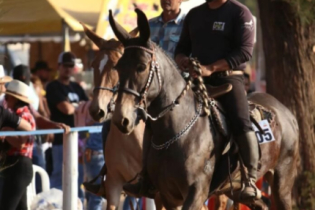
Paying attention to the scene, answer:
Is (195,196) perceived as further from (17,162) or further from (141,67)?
(17,162)

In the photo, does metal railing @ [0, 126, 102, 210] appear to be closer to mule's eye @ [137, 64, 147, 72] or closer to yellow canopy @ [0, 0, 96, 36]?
mule's eye @ [137, 64, 147, 72]

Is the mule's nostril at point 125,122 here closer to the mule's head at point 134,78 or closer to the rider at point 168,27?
the mule's head at point 134,78

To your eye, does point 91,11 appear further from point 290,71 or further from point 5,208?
point 5,208

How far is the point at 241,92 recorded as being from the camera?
8.77 meters

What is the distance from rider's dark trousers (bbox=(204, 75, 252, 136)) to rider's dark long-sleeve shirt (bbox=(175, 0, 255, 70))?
0.20 meters

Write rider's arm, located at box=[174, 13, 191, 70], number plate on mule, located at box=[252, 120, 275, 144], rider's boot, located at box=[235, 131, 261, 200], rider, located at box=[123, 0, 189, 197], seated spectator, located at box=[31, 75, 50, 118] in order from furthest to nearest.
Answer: seated spectator, located at box=[31, 75, 50, 118] < rider, located at box=[123, 0, 189, 197] < number plate on mule, located at box=[252, 120, 275, 144] < rider's arm, located at box=[174, 13, 191, 70] < rider's boot, located at box=[235, 131, 261, 200]

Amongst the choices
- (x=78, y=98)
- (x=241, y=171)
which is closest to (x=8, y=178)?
(x=241, y=171)

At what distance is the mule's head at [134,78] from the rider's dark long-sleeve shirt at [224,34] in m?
1.23

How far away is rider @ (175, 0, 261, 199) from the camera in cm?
861

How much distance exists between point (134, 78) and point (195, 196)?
1.24 meters

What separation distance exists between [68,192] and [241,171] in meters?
2.30

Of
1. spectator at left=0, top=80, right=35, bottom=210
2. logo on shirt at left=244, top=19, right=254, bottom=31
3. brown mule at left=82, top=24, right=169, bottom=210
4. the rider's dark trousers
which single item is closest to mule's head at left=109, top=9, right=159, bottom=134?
the rider's dark trousers

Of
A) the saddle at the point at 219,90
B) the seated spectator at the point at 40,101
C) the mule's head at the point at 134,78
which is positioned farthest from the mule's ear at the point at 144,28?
the seated spectator at the point at 40,101

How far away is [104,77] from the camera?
9.41 metres
